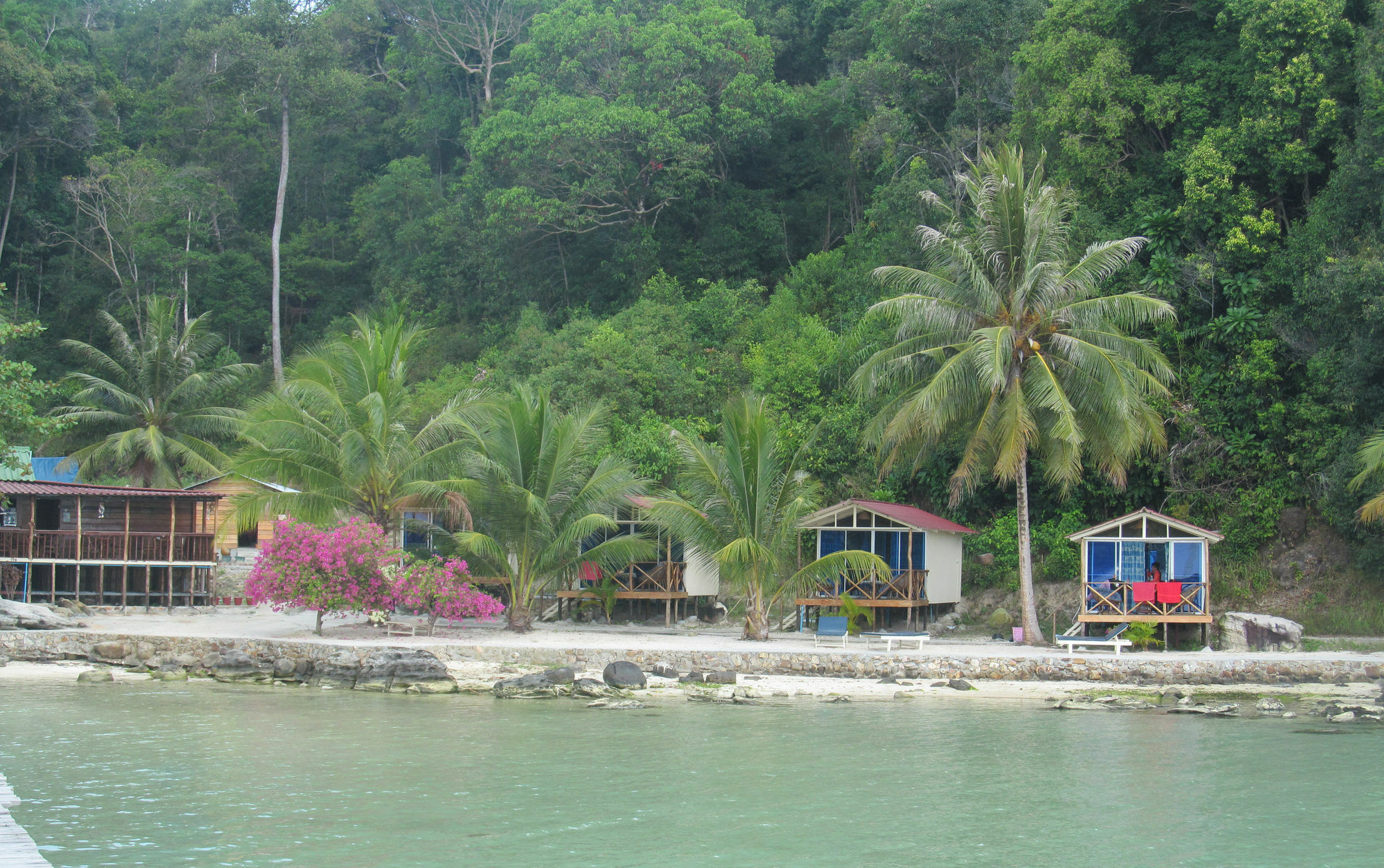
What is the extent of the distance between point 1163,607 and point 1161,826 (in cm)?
924

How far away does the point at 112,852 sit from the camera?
970 cm

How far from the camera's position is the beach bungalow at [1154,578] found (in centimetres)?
1961

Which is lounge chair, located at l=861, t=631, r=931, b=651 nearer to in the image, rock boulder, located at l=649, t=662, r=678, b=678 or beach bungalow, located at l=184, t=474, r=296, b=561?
rock boulder, located at l=649, t=662, r=678, b=678

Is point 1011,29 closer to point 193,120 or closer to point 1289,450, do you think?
point 1289,450

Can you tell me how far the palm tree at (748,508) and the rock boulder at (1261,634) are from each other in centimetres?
582

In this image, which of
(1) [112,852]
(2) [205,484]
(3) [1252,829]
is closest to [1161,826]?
(3) [1252,829]

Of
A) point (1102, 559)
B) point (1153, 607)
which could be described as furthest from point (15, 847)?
point (1102, 559)

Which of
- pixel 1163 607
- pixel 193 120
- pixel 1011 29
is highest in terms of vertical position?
pixel 193 120

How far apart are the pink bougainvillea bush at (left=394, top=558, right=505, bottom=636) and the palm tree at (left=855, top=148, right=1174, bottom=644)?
24.8ft

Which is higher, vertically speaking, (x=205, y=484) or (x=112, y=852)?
(x=205, y=484)

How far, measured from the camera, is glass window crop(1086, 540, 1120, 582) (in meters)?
21.8

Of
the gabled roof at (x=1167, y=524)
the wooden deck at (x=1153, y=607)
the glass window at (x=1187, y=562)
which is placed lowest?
the wooden deck at (x=1153, y=607)

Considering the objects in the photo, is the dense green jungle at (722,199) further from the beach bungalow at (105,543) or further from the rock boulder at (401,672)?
the rock boulder at (401,672)

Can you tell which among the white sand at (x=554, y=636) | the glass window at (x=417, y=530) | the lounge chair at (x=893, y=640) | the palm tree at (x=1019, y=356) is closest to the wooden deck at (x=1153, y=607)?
the white sand at (x=554, y=636)
